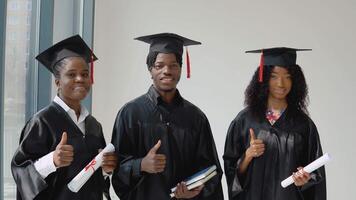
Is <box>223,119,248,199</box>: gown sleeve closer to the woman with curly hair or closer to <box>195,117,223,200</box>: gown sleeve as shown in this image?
the woman with curly hair

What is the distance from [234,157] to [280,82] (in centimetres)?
46

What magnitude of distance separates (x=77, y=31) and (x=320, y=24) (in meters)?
2.01

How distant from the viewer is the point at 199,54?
401 cm

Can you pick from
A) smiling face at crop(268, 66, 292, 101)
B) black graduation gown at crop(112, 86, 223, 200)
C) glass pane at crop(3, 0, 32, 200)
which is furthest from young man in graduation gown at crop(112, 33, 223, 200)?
glass pane at crop(3, 0, 32, 200)

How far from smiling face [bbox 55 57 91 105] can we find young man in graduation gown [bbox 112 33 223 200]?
0.88 feet

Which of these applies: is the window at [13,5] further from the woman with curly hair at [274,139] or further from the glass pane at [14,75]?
the woman with curly hair at [274,139]

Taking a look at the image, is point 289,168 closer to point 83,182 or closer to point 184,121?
point 184,121

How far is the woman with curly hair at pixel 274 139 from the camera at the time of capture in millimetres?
2344

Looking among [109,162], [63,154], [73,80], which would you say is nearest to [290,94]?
[109,162]

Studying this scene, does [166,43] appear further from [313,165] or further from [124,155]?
[313,165]

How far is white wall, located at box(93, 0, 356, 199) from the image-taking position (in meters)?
3.94

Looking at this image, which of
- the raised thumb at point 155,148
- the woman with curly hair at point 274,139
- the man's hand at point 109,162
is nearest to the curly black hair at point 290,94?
the woman with curly hair at point 274,139

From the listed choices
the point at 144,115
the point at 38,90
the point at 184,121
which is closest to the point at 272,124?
the point at 184,121

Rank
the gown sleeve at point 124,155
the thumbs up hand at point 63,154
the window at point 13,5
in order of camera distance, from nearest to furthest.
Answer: the thumbs up hand at point 63,154 → the gown sleeve at point 124,155 → the window at point 13,5
